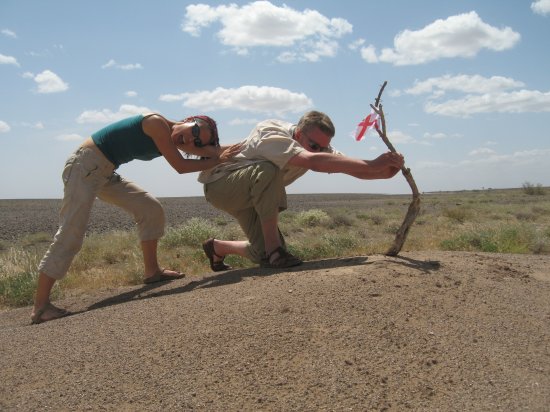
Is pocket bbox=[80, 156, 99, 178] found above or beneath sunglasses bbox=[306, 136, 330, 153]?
beneath

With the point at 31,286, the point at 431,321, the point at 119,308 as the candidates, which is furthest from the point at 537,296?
the point at 31,286

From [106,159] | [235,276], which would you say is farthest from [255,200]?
[106,159]

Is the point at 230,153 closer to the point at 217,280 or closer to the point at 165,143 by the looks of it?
the point at 165,143

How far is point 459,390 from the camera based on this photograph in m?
2.35

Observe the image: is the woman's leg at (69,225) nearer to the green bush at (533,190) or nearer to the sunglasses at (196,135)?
the sunglasses at (196,135)

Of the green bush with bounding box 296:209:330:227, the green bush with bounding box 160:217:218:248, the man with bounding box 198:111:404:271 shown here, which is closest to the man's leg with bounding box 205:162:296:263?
the man with bounding box 198:111:404:271

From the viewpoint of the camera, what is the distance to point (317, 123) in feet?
13.6

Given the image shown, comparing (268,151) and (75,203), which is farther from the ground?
(268,151)

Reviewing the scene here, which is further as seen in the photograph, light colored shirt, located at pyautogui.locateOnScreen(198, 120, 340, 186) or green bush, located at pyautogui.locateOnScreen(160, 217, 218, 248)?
green bush, located at pyautogui.locateOnScreen(160, 217, 218, 248)

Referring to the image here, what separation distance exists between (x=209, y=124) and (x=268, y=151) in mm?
610

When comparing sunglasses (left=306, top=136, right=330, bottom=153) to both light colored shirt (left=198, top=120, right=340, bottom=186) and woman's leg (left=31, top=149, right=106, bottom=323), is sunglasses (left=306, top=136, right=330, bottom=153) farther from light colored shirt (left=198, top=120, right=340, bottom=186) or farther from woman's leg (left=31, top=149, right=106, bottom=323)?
woman's leg (left=31, top=149, right=106, bottom=323)

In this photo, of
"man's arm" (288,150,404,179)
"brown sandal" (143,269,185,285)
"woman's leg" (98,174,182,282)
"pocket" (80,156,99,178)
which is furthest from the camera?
"brown sandal" (143,269,185,285)

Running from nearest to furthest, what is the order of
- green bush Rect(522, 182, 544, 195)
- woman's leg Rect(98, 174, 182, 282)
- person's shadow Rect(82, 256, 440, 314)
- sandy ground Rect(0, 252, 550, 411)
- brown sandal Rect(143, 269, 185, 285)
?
sandy ground Rect(0, 252, 550, 411) → person's shadow Rect(82, 256, 440, 314) → woman's leg Rect(98, 174, 182, 282) → brown sandal Rect(143, 269, 185, 285) → green bush Rect(522, 182, 544, 195)

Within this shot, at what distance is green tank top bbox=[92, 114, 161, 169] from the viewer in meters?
4.21
